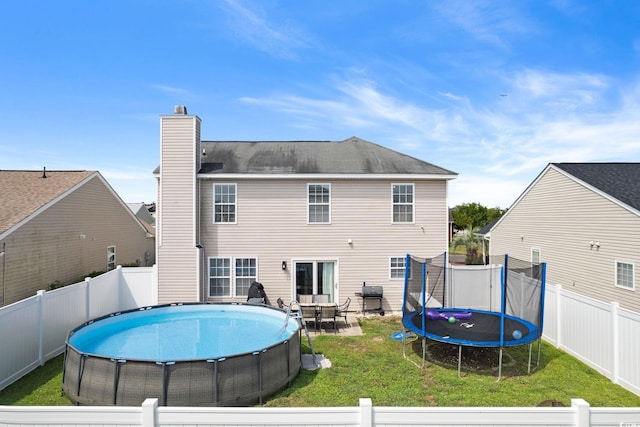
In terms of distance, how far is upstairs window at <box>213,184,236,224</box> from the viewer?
42.1 feet

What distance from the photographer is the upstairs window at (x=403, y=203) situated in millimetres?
13008

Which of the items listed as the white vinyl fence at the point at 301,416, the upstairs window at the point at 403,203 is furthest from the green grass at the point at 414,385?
the upstairs window at the point at 403,203

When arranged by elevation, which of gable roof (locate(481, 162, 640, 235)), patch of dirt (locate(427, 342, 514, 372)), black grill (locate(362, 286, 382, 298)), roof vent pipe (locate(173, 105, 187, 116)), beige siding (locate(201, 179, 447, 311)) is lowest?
patch of dirt (locate(427, 342, 514, 372))

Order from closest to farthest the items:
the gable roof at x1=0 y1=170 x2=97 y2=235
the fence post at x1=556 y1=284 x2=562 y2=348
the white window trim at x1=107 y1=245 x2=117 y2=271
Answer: the fence post at x1=556 y1=284 x2=562 y2=348, the gable roof at x1=0 y1=170 x2=97 y2=235, the white window trim at x1=107 y1=245 x2=117 y2=271

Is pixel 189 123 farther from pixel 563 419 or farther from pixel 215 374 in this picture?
pixel 563 419

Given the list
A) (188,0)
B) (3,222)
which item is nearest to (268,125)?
(188,0)

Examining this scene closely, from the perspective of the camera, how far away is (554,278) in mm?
14891

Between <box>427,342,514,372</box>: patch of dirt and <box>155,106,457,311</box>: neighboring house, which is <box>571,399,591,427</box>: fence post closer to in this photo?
<box>427,342,514,372</box>: patch of dirt

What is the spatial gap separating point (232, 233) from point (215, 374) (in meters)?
7.37

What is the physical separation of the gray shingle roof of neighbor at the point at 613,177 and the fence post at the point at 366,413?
40.9 ft

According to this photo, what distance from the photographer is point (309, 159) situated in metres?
13.8

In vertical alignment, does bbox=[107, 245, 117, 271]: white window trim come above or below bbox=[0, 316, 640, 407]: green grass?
above

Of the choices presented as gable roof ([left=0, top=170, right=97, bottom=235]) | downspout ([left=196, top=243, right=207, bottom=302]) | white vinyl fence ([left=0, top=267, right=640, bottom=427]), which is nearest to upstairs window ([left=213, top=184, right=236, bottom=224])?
downspout ([left=196, top=243, right=207, bottom=302])

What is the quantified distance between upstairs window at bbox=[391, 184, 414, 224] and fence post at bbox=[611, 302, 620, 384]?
678cm
